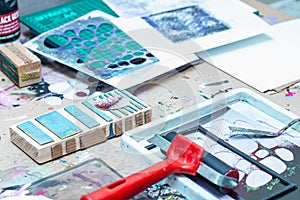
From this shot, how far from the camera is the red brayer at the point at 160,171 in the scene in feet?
2.44

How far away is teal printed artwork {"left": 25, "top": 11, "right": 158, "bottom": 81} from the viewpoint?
1052 millimetres

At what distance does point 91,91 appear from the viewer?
1.03m

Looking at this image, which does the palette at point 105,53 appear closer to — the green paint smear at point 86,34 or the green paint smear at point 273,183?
the green paint smear at point 86,34

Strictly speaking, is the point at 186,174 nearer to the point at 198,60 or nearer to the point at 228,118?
the point at 228,118

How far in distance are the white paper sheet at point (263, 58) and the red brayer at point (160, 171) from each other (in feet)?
0.86

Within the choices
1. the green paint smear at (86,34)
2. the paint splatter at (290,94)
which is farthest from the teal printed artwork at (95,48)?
the paint splatter at (290,94)

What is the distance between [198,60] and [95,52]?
0.18 meters

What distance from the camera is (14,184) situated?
83 cm

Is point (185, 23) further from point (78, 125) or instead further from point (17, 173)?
point (17, 173)

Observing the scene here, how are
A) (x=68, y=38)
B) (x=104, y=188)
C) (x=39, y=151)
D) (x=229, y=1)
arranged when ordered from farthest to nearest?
(x=229, y=1)
(x=68, y=38)
(x=39, y=151)
(x=104, y=188)

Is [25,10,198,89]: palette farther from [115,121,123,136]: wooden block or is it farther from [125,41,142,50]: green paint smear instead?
[115,121,123,136]: wooden block

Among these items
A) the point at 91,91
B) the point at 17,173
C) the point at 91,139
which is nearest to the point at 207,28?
the point at 91,91

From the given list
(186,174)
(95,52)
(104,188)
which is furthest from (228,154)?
(95,52)

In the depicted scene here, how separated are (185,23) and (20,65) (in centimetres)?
32
